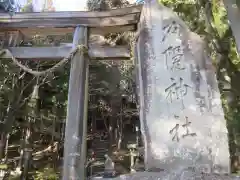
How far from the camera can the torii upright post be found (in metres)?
4.37

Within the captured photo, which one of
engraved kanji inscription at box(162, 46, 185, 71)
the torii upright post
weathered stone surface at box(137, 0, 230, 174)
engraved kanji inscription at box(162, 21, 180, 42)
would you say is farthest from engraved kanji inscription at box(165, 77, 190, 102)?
the torii upright post

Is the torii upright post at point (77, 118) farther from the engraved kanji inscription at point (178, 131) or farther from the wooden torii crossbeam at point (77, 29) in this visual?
the engraved kanji inscription at point (178, 131)

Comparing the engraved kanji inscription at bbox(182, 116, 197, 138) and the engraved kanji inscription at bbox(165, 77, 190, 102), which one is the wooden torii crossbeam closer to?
the engraved kanji inscription at bbox(165, 77, 190, 102)

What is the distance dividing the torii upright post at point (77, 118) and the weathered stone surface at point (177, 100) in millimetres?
1258

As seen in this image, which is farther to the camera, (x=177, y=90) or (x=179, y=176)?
(x=177, y=90)

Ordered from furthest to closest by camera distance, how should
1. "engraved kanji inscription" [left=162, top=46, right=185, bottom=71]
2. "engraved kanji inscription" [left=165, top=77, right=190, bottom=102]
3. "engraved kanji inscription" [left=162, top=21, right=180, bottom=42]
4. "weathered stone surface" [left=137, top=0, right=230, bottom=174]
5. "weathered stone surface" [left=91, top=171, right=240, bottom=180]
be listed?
"engraved kanji inscription" [left=162, top=21, right=180, bottom=42] → "engraved kanji inscription" [left=162, top=46, right=185, bottom=71] → "engraved kanji inscription" [left=165, top=77, right=190, bottom=102] → "weathered stone surface" [left=137, top=0, right=230, bottom=174] → "weathered stone surface" [left=91, top=171, right=240, bottom=180]

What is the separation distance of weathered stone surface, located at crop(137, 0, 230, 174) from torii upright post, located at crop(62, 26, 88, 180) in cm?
126

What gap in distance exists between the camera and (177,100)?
3854mm

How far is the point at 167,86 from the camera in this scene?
12.9 ft

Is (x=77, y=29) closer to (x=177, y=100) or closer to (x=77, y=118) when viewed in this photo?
(x=77, y=118)

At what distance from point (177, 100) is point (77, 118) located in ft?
5.63

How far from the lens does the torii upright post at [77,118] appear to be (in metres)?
4.37

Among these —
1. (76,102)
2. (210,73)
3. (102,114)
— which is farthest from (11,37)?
(102,114)

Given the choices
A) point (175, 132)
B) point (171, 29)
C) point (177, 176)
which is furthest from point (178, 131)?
point (171, 29)
